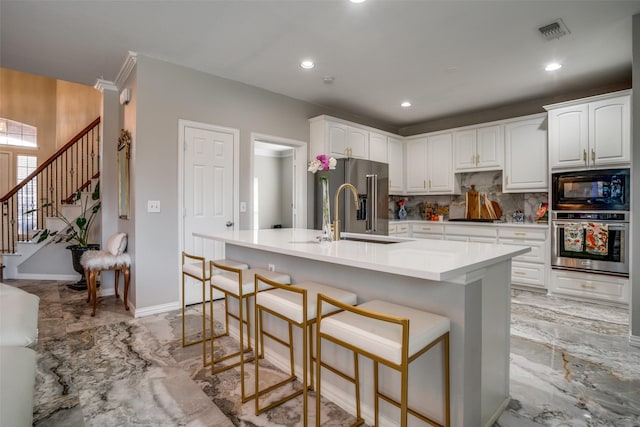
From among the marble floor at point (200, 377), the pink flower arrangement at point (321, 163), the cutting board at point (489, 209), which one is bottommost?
the marble floor at point (200, 377)

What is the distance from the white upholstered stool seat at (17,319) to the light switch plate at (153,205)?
1565 mm

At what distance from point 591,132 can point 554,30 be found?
167 centimetres

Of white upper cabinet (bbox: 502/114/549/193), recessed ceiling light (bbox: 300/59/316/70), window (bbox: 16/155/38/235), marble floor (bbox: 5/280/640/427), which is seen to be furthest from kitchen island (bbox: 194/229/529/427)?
window (bbox: 16/155/38/235)

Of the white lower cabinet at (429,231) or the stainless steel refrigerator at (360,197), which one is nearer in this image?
the stainless steel refrigerator at (360,197)

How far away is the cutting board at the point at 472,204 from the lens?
5.21m

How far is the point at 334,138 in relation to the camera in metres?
4.72

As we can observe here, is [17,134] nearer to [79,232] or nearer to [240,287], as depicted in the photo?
[79,232]

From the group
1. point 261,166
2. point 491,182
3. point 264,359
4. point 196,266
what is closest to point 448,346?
point 264,359

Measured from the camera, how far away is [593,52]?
3242 millimetres

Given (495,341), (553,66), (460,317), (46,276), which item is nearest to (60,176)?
(46,276)

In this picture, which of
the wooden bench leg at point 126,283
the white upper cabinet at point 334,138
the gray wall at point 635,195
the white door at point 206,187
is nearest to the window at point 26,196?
the wooden bench leg at point 126,283

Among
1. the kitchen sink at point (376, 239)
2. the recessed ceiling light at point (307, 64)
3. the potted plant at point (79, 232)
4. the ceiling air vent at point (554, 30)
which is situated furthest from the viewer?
the potted plant at point (79, 232)

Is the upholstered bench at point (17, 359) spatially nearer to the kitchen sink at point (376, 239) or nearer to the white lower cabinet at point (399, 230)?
the kitchen sink at point (376, 239)

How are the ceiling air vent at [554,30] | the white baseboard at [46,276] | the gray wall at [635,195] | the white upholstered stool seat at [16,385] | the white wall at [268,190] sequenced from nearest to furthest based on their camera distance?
the white upholstered stool seat at [16,385] → the gray wall at [635,195] → the ceiling air vent at [554,30] → the white baseboard at [46,276] → the white wall at [268,190]
